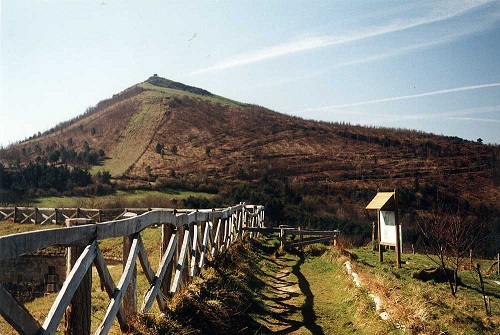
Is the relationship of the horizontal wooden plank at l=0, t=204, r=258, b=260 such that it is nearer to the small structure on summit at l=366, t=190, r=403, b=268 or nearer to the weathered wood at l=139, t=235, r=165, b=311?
the weathered wood at l=139, t=235, r=165, b=311

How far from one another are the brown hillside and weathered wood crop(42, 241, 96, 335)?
176ft

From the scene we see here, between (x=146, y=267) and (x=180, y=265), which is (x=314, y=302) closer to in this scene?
(x=180, y=265)

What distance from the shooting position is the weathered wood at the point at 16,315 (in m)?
2.71

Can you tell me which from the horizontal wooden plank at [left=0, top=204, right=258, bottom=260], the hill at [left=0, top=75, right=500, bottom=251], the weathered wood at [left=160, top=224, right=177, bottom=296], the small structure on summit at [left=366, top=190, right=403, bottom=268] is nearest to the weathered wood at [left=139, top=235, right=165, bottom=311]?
the horizontal wooden plank at [left=0, top=204, right=258, bottom=260]

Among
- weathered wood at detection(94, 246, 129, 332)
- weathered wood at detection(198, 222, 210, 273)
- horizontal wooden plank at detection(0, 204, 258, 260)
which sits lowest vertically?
weathered wood at detection(198, 222, 210, 273)

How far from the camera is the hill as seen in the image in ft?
206

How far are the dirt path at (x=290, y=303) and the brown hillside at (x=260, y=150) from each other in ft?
152

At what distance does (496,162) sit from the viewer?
85000 millimetres

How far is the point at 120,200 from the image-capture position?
1764 inches

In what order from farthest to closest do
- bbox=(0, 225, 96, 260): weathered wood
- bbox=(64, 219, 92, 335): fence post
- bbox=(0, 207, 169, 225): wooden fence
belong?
bbox=(0, 207, 169, 225): wooden fence < bbox=(64, 219, 92, 335): fence post < bbox=(0, 225, 96, 260): weathered wood

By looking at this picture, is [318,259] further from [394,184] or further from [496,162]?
[496,162]

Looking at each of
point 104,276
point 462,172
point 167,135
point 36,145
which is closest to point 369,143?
point 462,172

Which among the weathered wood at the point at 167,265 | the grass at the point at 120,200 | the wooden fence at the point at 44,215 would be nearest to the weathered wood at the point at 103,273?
the weathered wood at the point at 167,265

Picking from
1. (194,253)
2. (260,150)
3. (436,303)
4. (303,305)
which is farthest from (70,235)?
(260,150)
